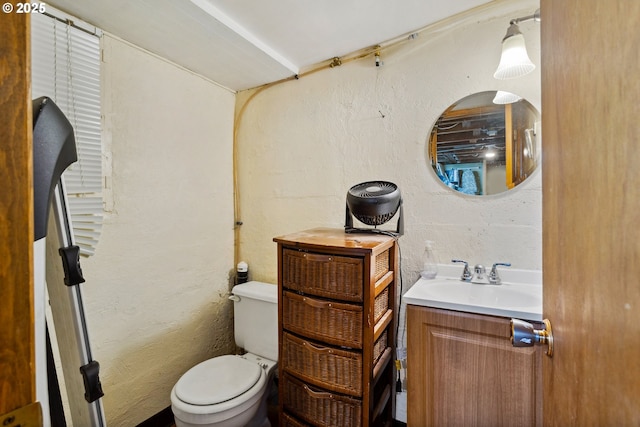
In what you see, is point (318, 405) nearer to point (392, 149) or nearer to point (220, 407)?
point (220, 407)

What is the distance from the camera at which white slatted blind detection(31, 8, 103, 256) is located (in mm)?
1194

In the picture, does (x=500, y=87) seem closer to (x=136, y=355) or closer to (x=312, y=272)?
(x=312, y=272)

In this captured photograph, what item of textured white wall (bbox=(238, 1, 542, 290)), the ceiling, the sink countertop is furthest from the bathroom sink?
the ceiling

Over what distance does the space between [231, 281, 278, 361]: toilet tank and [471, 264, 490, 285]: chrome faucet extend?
1091 millimetres

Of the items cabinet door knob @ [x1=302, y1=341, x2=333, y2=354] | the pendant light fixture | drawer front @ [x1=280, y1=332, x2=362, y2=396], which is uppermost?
the pendant light fixture

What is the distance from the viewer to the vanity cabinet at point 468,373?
1.00m

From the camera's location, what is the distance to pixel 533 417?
0.99 meters

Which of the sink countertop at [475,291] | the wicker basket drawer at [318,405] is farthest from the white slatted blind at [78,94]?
the sink countertop at [475,291]

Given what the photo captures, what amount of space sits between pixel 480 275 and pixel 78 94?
2094mm

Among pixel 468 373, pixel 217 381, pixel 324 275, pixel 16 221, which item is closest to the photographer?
pixel 16 221

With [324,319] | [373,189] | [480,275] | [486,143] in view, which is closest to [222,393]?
[324,319]

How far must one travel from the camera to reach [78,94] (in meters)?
1.30

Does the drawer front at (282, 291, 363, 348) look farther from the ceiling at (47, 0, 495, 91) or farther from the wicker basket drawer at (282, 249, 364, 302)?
the ceiling at (47, 0, 495, 91)

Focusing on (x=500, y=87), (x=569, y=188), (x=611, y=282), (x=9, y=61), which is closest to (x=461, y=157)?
(x=500, y=87)
